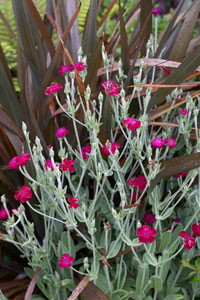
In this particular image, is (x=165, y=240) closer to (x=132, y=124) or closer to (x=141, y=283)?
(x=141, y=283)

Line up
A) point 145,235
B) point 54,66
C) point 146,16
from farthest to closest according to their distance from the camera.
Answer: point 146,16 < point 54,66 < point 145,235

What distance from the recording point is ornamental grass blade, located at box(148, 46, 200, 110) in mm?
1082

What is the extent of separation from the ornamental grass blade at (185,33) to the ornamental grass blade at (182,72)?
40 cm

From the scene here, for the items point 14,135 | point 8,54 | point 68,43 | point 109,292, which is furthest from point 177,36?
point 8,54

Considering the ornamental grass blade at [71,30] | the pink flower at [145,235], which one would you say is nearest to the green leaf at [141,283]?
the pink flower at [145,235]

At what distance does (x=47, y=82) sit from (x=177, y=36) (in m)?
0.63

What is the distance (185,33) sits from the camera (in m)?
1.51

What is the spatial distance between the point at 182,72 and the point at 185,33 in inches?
18.7

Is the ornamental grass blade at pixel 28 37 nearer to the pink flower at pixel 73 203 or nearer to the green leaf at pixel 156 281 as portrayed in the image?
the pink flower at pixel 73 203

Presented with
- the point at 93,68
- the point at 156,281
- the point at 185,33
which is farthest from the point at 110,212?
the point at 185,33

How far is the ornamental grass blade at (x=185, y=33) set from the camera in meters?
1.49

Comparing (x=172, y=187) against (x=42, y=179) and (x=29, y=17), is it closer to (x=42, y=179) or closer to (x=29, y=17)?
(x=42, y=179)

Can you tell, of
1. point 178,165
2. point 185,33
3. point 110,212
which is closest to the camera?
point 178,165

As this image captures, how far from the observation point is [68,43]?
144 cm
